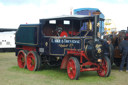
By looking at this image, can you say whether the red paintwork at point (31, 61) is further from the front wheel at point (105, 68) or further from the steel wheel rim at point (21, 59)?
the front wheel at point (105, 68)

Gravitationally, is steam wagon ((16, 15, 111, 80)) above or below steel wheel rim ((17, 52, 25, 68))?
above

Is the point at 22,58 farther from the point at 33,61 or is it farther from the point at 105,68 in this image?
the point at 105,68

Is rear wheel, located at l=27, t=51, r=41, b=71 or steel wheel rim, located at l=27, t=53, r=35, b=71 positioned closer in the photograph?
rear wheel, located at l=27, t=51, r=41, b=71

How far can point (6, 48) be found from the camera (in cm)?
2162

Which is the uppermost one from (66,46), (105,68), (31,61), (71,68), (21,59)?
(66,46)

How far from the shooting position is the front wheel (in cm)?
747

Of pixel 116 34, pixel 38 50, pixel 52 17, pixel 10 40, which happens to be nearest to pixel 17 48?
A: pixel 38 50

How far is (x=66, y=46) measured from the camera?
7.74 metres

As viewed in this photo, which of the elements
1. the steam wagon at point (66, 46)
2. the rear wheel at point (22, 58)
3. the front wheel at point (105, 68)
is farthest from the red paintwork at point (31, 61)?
the front wheel at point (105, 68)

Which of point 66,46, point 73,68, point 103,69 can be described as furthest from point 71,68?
point 103,69

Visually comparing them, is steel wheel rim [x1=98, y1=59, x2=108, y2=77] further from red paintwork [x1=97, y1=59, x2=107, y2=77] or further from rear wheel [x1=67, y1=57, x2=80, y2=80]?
rear wheel [x1=67, y1=57, x2=80, y2=80]

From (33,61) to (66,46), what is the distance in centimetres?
202

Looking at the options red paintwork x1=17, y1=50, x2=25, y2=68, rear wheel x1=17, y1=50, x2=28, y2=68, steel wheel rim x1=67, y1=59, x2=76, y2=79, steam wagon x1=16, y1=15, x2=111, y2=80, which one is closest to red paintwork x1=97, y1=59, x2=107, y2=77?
steam wagon x1=16, y1=15, x2=111, y2=80

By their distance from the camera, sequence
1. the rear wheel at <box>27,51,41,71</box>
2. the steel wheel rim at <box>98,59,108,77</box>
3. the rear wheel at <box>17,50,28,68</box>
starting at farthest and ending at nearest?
1. the rear wheel at <box>17,50,28,68</box>
2. the rear wheel at <box>27,51,41,71</box>
3. the steel wheel rim at <box>98,59,108,77</box>
